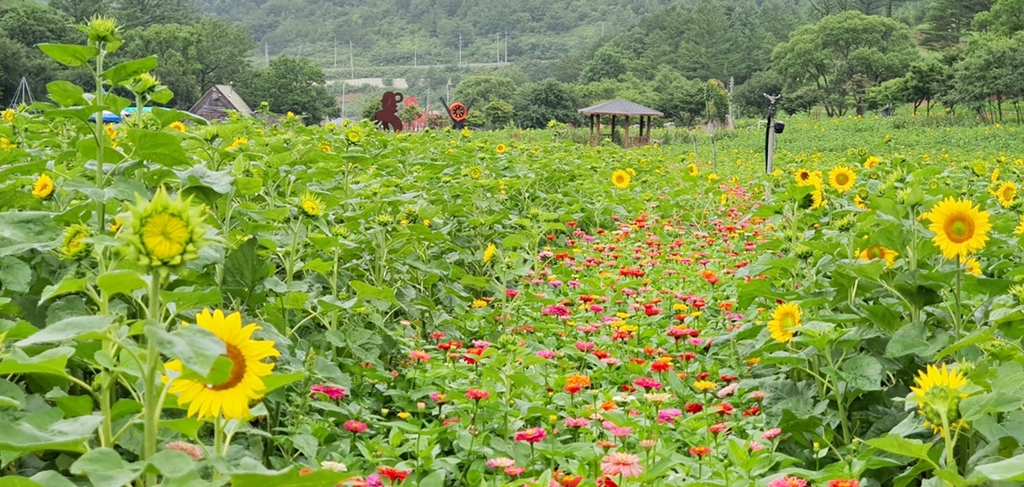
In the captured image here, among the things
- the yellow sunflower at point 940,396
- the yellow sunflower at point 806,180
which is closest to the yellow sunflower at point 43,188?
the yellow sunflower at point 940,396

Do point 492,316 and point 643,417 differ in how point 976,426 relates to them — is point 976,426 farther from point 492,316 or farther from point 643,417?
point 492,316

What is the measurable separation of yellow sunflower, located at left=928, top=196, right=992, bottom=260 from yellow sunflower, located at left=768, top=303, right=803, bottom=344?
1.22ft

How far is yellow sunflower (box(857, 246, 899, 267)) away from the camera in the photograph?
260 cm

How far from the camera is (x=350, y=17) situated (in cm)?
12131

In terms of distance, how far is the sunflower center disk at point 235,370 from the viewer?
1214 millimetres

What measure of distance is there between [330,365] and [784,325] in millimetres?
1146

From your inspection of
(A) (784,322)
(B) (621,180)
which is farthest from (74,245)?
(B) (621,180)

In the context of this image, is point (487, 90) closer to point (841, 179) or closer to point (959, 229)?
point (841, 179)

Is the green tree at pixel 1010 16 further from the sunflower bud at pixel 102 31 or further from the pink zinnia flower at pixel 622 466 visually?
the sunflower bud at pixel 102 31

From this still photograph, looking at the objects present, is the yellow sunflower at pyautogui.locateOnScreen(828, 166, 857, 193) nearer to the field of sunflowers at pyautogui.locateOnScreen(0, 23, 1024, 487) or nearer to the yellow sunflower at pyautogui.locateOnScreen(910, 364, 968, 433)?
the field of sunflowers at pyautogui.locateOnScreen(0, 23, 1024, 487)

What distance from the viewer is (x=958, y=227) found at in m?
2.20

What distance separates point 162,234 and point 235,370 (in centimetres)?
24

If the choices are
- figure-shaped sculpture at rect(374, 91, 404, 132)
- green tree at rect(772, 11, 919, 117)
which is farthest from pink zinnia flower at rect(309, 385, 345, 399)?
green tree at rect(772, 11, 919, 117)

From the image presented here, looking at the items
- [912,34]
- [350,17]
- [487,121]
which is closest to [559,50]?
[350,17]
